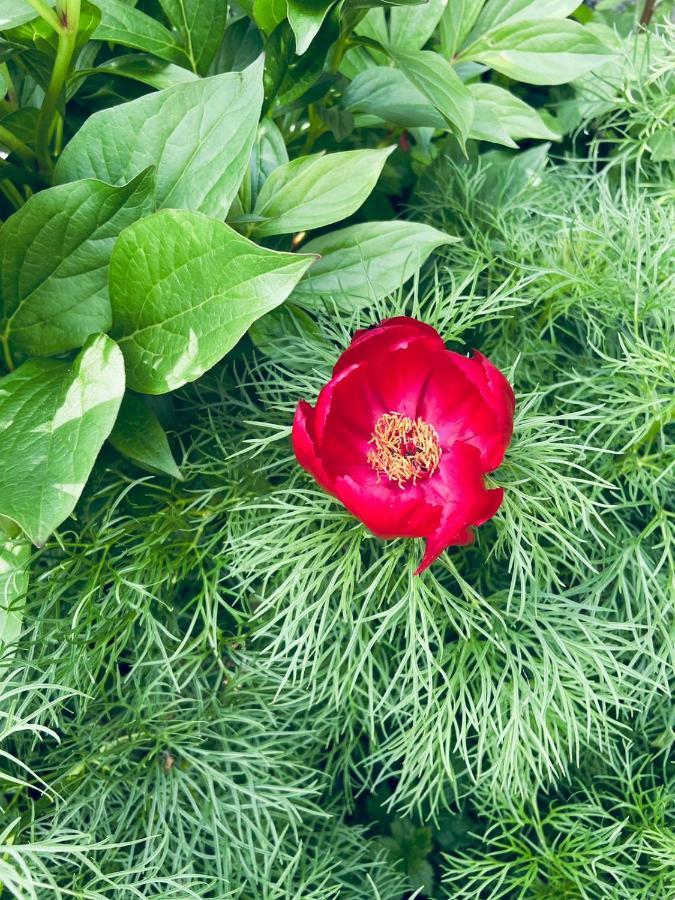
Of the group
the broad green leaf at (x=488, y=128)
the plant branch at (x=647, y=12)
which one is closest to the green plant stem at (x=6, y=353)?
the broad green leaf at (x=488, y=128)

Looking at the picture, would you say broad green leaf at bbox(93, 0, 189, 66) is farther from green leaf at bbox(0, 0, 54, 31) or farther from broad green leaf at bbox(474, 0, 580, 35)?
broad green leaf at bbox(474, 0, 580, 35)

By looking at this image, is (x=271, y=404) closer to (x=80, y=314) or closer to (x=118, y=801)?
(x=80, y=314)

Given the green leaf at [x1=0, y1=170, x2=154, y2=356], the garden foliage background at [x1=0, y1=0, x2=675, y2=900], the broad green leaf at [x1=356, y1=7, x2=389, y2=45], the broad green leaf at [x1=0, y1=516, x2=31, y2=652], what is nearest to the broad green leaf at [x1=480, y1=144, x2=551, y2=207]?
the garden foliage background at [x1=0, y1=0, x2=675, y2=900]

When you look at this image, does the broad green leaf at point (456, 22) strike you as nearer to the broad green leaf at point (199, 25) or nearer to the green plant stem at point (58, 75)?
the broad green leaf at point (199, 25)

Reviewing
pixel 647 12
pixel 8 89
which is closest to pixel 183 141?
pixel 8 89

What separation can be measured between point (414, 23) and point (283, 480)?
0.37 metres

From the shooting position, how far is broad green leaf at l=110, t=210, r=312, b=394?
0.46 m

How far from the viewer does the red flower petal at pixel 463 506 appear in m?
0.45

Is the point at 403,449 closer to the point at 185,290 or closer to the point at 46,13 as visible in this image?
the point at 185,290

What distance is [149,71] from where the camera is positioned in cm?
59

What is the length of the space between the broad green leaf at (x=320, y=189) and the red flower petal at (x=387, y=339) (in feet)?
0.37

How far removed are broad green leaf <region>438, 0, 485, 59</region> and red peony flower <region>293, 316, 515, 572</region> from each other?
34cm

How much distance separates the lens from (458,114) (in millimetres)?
555

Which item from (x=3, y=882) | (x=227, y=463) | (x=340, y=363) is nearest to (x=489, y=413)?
(x=340, y=363)
